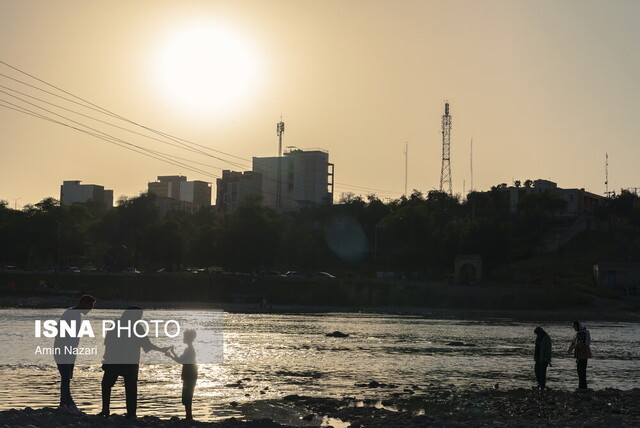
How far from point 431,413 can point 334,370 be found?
43.7 feet

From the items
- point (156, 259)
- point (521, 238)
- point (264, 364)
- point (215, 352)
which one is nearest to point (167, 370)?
point (264, 364)

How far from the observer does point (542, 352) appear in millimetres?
31844

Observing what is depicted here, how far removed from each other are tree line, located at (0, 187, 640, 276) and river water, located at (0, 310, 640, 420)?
69.3 m

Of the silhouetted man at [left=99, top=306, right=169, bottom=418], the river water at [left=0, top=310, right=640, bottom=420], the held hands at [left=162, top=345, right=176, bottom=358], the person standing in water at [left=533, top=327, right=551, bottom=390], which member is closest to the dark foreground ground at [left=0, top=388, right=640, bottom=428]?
the person standing in water at [left=533, top=327, right=551, bottom=390]

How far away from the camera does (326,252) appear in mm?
171500

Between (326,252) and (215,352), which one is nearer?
(215,352)

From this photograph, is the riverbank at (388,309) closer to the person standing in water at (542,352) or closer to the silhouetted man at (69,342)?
the person standing in water at (542,352)

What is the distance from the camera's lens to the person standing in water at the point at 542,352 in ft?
103

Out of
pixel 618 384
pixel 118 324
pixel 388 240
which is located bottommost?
pixel 618 384

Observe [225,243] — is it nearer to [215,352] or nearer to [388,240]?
[388,240]

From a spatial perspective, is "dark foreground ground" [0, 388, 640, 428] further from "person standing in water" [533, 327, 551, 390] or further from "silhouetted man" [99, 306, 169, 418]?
"silhouetted man" [99, 306, 169, 418]

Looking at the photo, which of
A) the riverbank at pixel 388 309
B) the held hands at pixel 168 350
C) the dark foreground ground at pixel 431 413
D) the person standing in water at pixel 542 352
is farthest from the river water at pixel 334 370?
the riverbank at pixel 388 309

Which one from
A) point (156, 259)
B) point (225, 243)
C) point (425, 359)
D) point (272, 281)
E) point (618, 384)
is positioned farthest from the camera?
point (156, 259)

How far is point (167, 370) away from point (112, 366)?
18.3 m
